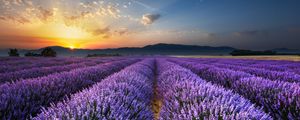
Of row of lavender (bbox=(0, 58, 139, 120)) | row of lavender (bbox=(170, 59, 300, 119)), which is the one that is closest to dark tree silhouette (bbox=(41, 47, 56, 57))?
row of lavender (bbox=(0, 58, 139, 120))

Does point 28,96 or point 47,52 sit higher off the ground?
point 28,96

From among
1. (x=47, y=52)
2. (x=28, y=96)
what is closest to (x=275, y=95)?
(x=28, y=96)

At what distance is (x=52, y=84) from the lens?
3.96m

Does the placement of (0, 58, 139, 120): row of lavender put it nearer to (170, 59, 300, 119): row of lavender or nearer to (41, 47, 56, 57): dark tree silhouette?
(170, 59, 300, 119): row of lavender

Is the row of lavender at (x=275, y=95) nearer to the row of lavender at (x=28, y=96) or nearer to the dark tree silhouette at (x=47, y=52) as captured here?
the row of lavender at (x=28, y=96)

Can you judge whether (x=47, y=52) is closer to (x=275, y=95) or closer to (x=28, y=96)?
(x=28, y=96)

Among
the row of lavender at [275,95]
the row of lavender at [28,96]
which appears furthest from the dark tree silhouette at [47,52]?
the row of lavender at [275,95]

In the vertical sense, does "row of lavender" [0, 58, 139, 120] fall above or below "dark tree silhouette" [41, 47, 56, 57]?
above

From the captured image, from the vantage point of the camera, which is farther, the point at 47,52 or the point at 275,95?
the point at 47,52

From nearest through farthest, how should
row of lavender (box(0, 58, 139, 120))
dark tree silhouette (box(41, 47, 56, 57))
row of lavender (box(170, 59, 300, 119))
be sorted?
row of lavender (box(0, 58, 139, 120)) < row of lavender (box(170, 59, 300, 119)) < dark tree silhouette (box(41, 47, 56, 57))

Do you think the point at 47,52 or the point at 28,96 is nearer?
the point at 28,96

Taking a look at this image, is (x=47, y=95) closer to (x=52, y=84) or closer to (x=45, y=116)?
(x=52, y=84)

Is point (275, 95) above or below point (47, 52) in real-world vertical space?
above

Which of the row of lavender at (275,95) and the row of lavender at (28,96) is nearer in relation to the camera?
the row of lavender at (28,96)
